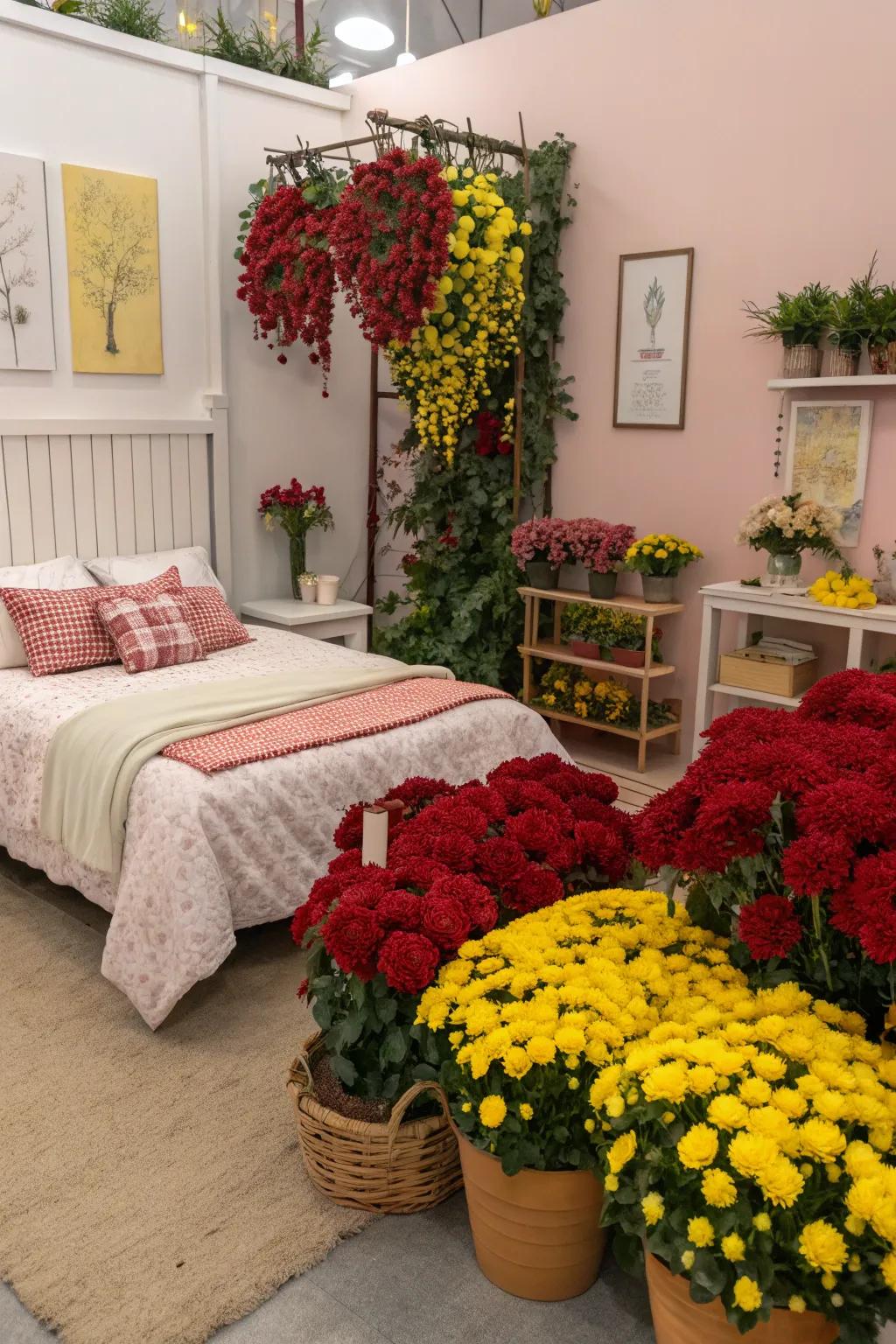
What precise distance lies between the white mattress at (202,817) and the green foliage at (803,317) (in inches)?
64.6

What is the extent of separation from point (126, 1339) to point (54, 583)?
114 inches

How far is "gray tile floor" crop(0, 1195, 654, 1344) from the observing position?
1815 millimetres

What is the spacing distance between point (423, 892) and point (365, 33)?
15.8 ft

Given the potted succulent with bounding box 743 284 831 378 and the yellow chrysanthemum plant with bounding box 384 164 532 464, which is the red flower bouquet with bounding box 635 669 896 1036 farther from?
the yellow chrysanthemum plant with bounding box 384 164 532 464

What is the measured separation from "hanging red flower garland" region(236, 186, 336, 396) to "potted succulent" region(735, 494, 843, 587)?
186 centimetres

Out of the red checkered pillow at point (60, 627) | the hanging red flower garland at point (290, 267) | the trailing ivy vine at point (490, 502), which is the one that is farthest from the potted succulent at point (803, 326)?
the red checkered pillow at point (60, 627)

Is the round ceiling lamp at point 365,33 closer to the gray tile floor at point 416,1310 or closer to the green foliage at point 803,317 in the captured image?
the green foliage at point 803,317

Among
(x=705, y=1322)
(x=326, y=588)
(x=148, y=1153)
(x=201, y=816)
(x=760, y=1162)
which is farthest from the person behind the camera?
(x=326, y=588)

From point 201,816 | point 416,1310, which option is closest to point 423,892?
point 416,1310

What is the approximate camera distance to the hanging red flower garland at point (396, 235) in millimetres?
3629

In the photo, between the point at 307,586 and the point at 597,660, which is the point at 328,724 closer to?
the point at 597,660

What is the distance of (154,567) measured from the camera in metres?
4.44

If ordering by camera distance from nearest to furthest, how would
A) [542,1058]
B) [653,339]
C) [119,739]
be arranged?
[542,1058], [119,739], [653,339]

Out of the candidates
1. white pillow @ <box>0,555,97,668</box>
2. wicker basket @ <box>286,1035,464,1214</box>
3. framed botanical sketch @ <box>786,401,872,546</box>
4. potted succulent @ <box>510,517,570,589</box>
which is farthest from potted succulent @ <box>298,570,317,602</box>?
wicker basket @ <box>286,1035,464,1214</box>
